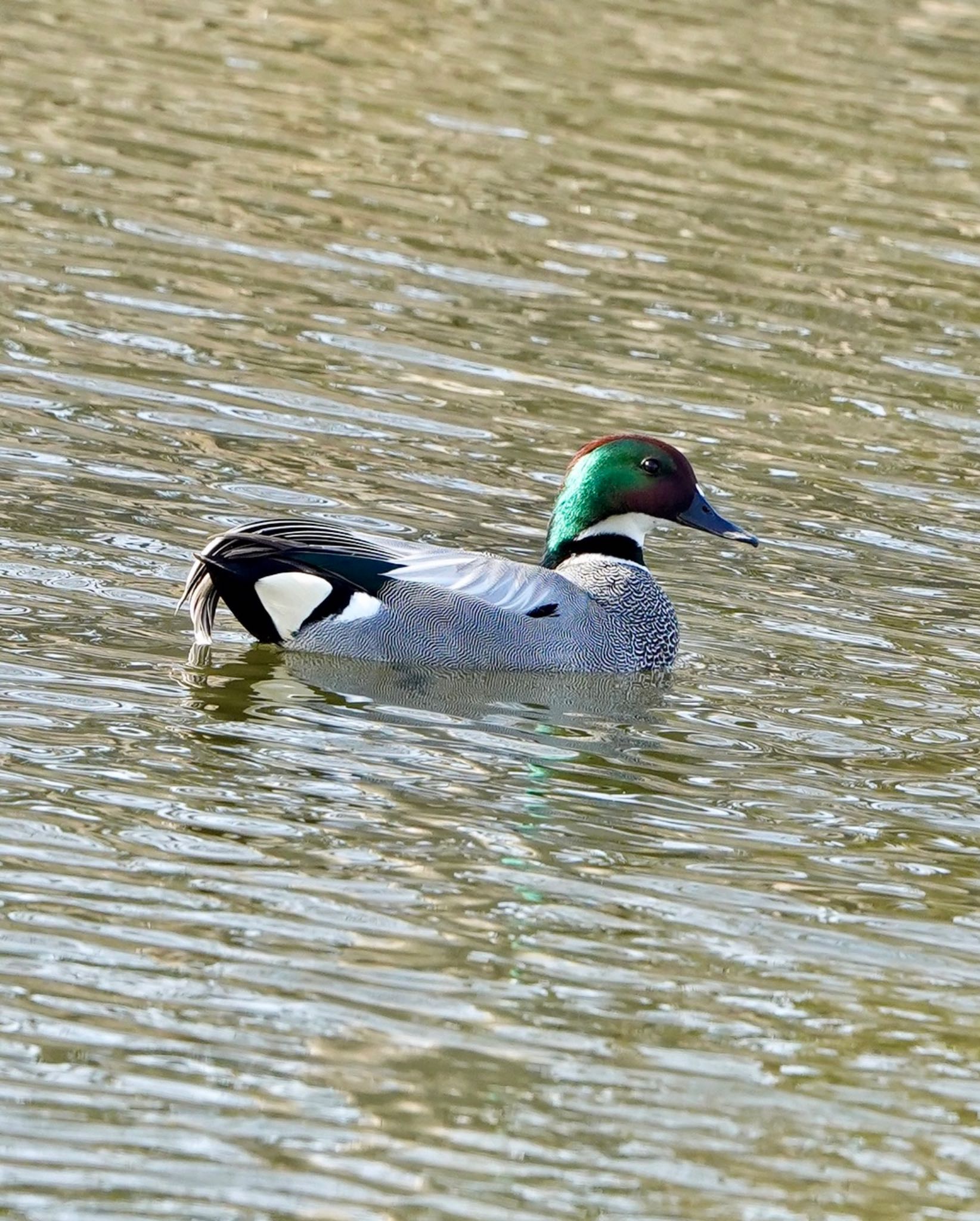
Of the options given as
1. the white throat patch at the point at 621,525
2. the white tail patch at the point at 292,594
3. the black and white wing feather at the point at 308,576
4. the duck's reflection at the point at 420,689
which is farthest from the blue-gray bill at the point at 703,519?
the white tail patch at the point at 292,594

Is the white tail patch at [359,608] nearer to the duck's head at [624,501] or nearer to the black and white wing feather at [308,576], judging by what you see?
the black and white wing feather at [308,576]

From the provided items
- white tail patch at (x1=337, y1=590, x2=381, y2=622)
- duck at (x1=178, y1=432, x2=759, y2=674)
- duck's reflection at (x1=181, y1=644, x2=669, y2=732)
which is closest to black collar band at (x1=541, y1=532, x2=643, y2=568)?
duck at (x1=178, y1=432, x2=759, y2=674)

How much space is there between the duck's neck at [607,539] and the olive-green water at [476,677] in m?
0.39

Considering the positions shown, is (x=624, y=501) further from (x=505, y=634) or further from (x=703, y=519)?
(x=505, y=634)

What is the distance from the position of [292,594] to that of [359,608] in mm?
277

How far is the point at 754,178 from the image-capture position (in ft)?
57.5

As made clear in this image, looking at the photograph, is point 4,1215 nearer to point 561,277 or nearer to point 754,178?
point 561,277

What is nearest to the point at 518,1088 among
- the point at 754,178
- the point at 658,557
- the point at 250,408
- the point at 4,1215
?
the point at 4,1215

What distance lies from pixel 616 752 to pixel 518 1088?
2959 millimetres

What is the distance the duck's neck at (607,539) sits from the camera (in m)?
10.2

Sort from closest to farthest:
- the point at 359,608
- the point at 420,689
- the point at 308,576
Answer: the point at 420,689 < the point at 308,576 < the point at 359,608

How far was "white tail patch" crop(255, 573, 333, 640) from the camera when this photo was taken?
9.06 metres

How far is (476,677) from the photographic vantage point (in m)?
9.20

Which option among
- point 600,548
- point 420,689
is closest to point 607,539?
point 600,548
